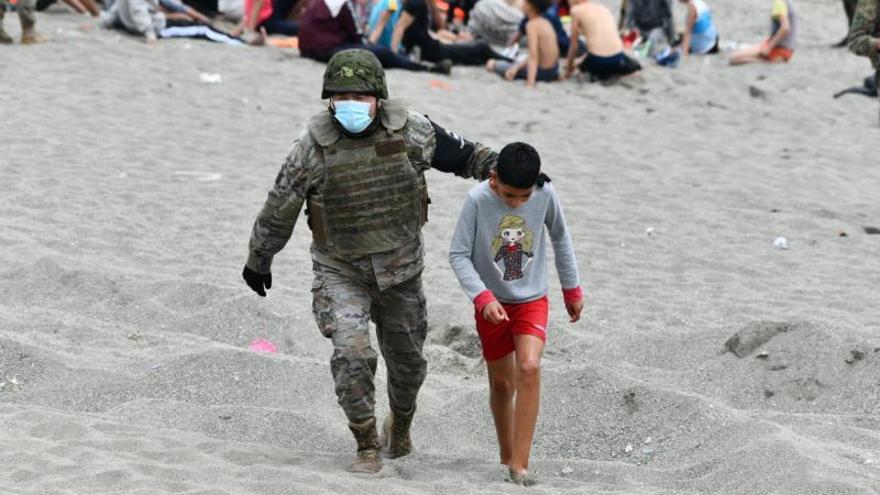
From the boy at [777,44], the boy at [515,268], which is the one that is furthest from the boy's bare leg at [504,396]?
the boy at [777,44]

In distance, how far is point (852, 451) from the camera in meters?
5.21

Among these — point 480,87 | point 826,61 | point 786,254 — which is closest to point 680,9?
point 826,61

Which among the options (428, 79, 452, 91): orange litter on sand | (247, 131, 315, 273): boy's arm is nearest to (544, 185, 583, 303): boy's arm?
(247, 131, 315, 273): boy's arm

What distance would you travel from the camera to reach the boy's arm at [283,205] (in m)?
4.89

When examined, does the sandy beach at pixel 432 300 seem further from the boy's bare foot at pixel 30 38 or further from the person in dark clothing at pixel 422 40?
the person in dark clothing at pixel 422 40

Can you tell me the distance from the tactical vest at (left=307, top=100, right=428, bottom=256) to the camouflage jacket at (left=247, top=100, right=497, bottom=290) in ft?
0.11

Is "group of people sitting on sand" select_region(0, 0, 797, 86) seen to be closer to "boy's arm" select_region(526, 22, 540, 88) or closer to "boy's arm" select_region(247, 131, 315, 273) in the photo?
"boy's arm" select_region(526, 22, 540, 88)

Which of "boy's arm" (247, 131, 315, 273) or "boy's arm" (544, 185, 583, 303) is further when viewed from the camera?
"boy's arm" (544, 185, 583, 303)

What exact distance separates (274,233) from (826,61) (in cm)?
1446

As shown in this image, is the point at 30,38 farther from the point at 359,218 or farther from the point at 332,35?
the point at 359,218

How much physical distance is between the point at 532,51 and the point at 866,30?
6.51m

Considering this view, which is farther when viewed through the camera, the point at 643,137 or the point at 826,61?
the point at 826,61

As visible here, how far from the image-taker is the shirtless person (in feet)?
50.0

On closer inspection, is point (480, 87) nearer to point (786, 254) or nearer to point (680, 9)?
point (786, 254)
